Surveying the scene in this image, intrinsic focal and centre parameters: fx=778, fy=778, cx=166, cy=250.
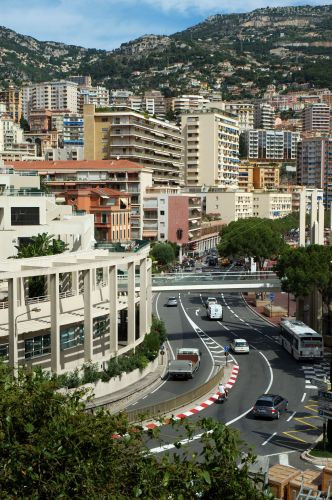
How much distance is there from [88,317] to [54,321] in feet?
8.38

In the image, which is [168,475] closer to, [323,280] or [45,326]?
[45,326]

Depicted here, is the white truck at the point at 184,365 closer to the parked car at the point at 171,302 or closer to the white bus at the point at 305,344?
the white bus at the point at 305,344

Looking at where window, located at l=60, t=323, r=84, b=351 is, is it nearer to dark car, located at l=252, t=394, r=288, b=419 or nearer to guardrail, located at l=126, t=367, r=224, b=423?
guardrail, located at l=126, t=367, r=224, b=423

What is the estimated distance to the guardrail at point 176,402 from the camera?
35.6m

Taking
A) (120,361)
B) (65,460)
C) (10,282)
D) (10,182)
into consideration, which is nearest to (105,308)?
(120,361)

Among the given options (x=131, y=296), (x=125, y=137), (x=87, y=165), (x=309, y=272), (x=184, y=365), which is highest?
(x=125, y=137)

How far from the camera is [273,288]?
2314 inches

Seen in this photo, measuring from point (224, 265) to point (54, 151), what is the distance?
7065 cm

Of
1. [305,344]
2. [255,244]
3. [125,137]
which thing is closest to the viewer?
[305,344]

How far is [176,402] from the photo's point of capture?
1543 inches

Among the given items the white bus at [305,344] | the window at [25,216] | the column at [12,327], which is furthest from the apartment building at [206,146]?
the column at [12,327]

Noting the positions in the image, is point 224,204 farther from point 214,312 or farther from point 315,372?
point 315,372

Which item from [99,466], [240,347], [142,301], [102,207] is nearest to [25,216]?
[142,301]

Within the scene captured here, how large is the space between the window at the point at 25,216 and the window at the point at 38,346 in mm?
16271
